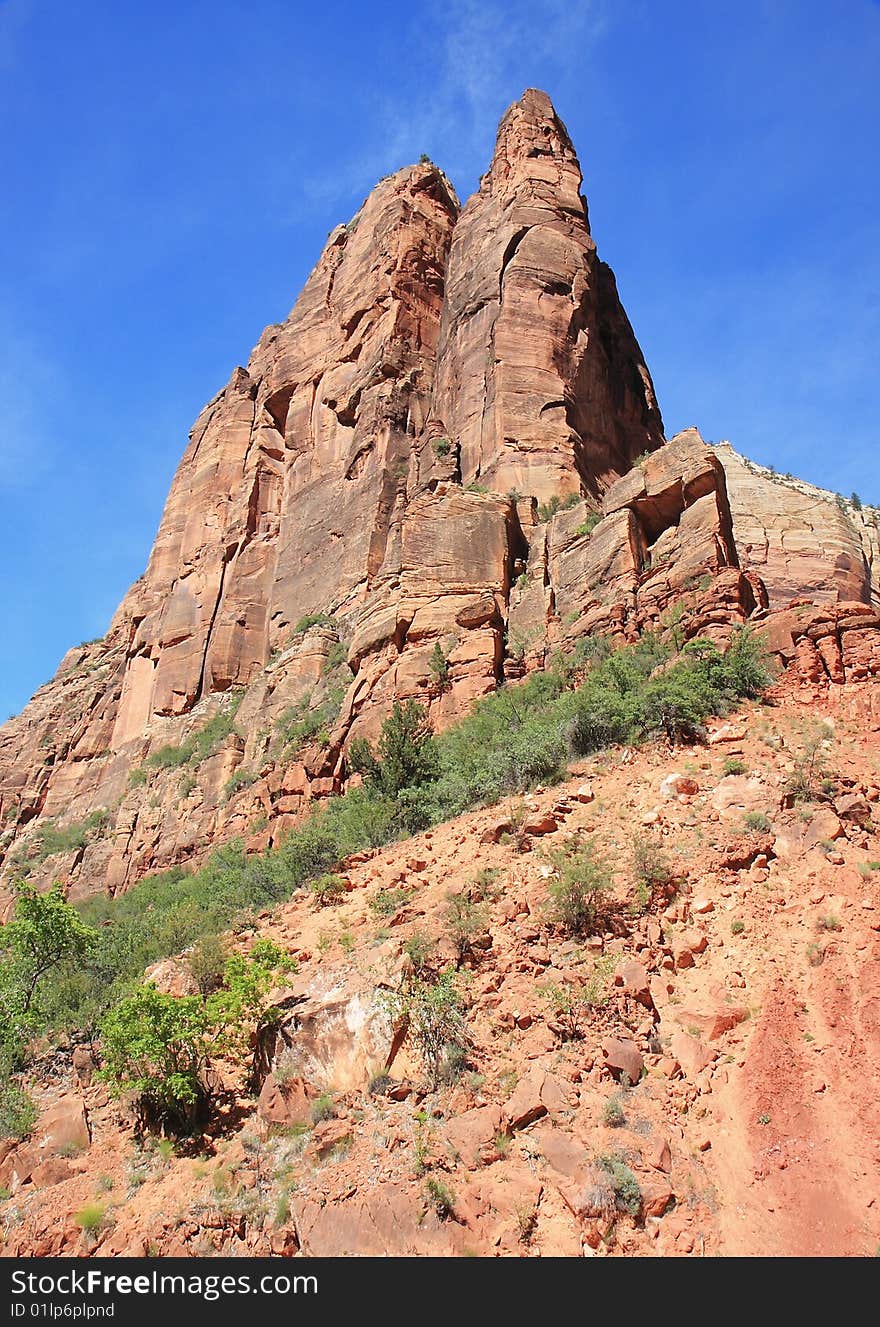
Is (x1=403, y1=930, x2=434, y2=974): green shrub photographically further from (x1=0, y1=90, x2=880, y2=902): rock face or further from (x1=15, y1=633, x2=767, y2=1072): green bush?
(x1=0, y1=90, x2=880, y2=902): rock face

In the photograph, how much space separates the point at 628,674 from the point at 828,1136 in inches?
431

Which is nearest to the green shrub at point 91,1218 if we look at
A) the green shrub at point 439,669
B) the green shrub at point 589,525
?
the green shrub at point 439,669

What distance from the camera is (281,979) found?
40.0ft

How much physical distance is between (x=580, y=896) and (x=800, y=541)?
40988 millimetres

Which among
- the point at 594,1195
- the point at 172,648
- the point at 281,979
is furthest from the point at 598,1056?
the point at 172,648

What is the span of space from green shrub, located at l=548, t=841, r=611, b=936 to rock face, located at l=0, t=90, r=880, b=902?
22.2 feet

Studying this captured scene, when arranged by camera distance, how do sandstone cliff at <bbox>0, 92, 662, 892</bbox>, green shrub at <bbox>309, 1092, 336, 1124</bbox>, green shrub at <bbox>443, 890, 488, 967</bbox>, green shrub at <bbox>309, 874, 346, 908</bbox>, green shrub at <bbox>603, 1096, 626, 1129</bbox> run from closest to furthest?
1. green shrub at <bbox>603, 1096, 626, 1129</bbox>
2. green shrub at <bbox>309, 1092, 336, 1124</bbox>
3. green shrub at <bbox>443, 890, 488, 967</bbox>
4. green shrub at <bbox>309, 874, 346, 908</bbox>
5. sandstone cliff at <bbox>0, 92, 662, 892</bbox>

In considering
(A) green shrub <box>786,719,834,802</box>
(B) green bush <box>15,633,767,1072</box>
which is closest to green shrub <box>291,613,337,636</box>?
(B) green bush <box>15,633,767,1072</box>

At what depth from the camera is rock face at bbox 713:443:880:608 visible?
4516 cm

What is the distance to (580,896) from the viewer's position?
462 inches

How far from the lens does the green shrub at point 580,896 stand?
11641 millimetres

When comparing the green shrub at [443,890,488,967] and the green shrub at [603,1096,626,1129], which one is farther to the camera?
the green shrub at [443,890,488,967]

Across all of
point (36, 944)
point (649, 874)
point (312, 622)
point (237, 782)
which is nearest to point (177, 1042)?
point (649, 874)
